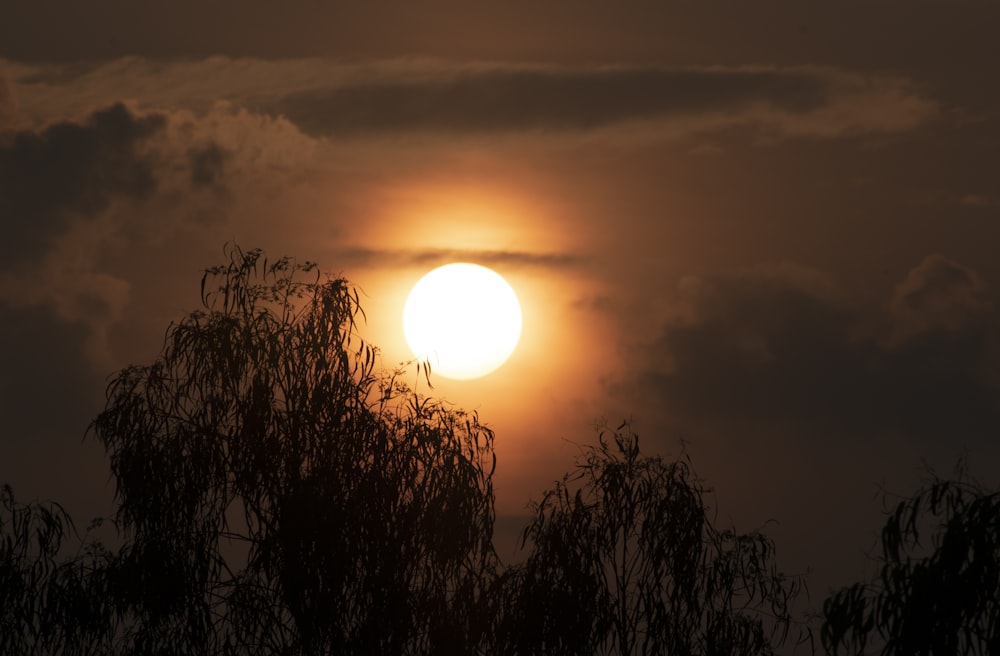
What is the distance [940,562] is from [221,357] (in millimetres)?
8030

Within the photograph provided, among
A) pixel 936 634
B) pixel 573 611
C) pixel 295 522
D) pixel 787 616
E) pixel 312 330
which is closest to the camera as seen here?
pixel 936 634

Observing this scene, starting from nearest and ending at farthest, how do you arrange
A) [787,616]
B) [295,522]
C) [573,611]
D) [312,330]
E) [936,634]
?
1. [936,634]
2. [295,522]
3. [312,330]
4. [573,611]
5. [787,616]

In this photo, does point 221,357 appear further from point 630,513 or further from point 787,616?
point 787,616

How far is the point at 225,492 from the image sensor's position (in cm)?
1427

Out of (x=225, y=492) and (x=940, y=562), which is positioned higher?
(x=225, y=492)

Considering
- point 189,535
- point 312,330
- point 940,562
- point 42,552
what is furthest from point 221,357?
point 940,562

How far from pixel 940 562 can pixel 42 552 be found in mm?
10860

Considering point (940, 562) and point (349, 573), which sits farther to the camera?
point (349, 573)

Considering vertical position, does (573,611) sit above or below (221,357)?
below

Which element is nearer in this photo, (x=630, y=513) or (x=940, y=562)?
(x=940, y=562)

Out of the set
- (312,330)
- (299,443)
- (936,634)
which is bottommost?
(936,634)

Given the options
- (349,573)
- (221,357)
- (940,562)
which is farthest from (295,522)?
(940,562)

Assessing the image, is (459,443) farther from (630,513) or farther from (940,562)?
(940,562)

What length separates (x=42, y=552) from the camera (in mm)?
16078
